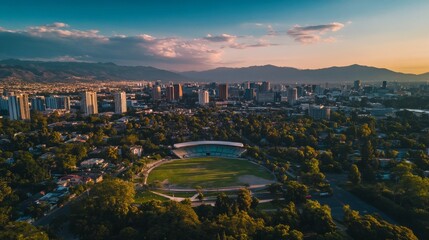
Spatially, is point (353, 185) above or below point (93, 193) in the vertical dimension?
below

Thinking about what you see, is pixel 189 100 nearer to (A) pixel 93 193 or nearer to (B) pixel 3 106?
(B) pixel 3 106

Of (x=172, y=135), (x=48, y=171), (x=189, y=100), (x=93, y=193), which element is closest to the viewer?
(x=93, y=193)

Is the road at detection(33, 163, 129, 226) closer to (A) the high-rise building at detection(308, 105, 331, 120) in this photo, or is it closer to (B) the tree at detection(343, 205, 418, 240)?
(B) the tree at detection(343, 205, 418, 240)

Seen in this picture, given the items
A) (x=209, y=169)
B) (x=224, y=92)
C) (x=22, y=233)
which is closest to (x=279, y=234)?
(x=22, y=233)

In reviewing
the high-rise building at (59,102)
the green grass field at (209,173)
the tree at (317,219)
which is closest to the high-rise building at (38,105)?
the high-rise building at (59,102)

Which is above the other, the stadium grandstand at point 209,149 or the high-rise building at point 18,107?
the high-rise building at point 18,107

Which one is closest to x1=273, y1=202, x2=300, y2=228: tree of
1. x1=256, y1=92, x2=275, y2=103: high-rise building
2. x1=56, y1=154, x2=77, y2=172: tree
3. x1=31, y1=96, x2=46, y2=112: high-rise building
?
x1=56, y1=154, x2=77, y2=172: tree

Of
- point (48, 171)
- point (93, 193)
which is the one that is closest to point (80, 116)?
point (48, 171)

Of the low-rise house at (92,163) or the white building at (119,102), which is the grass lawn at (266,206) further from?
the white building at (119,102)
